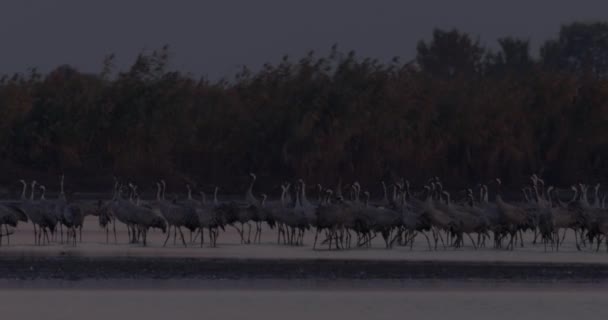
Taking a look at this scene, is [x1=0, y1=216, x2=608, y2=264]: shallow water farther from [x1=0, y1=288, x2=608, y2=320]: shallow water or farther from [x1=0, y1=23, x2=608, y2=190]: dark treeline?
[x1=0, y1=23, x2=608, y2=190]: dark treeline

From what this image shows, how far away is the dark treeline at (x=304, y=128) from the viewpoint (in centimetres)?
5809

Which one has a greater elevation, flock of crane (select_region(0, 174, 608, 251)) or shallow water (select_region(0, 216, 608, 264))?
flock of crane (select_region(0, 174, 608, 251))

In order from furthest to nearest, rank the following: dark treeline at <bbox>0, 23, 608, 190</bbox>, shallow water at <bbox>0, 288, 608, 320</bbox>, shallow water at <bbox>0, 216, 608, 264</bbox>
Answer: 1. dark treeline at <bbox>0, 23, 608, 190</bbox>
2. shallow water at <bbox>0, 216, 608, 264</bbox>
3. shallow water at <bbox>0, 288, 608, 320</bbox>

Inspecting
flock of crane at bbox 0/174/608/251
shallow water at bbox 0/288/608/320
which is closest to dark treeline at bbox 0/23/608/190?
flock of crane at bbox 0/174/608/251

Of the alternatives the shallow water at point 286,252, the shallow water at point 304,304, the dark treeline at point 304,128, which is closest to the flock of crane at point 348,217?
the shallow water at point 286,252

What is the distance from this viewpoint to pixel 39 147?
58.2m

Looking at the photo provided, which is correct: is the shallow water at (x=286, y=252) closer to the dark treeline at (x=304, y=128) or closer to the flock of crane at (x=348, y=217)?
the flock of crane at (x=348, y=217)

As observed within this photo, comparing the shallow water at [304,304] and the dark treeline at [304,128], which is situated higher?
the dark treeline at [304,128]

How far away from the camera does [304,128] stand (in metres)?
59.7

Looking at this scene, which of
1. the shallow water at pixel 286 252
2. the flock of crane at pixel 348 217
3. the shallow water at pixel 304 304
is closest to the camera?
the shallow water at pixel 304 304

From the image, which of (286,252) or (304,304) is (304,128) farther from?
(304,304)

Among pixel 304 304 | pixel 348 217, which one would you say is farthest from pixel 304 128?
pixel 304 304

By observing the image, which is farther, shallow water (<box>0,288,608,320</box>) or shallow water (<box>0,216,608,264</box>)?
shallow water (<box>0,216,608,264</box>)

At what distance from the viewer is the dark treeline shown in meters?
58.1
